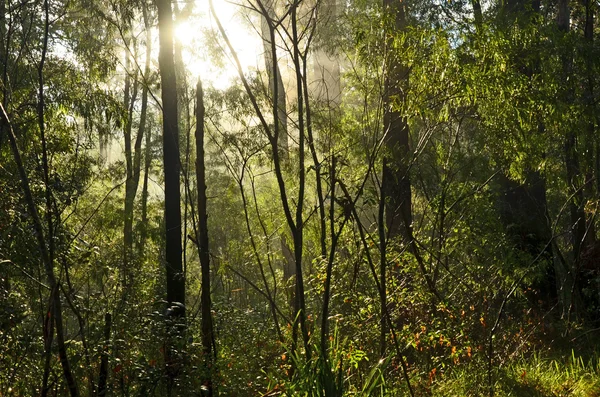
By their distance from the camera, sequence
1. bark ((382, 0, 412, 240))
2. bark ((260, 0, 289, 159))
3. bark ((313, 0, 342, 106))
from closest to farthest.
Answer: bark ((260, 0, 289, 159))
bark ((382, 0, 412, 240))
bark ((313, 0, 342, 106))

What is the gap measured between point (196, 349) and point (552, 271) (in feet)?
23.3

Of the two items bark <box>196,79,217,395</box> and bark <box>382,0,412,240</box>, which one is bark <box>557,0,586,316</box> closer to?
bark <box>382,0,412,240</box>

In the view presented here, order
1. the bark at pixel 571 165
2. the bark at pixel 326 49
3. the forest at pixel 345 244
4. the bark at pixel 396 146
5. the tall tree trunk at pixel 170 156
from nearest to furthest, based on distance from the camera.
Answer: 1. the forest at pixel 345 244
2. the bark at pixel 396 146
3. the bark at pixel 326 49
4. the bark at pixel 571 165
5. the tall tree trunk at pixel 170 156

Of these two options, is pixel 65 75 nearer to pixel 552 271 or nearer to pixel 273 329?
pixel 273 329

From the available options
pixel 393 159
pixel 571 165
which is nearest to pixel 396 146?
pixel 393 159

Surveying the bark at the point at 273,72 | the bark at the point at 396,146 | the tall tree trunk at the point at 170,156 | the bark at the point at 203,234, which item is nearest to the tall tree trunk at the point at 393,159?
the bark at the point at 396,146

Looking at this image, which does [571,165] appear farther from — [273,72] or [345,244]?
[273,72]

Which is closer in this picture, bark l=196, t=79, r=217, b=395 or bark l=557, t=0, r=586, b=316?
bark l=196, t=79, r=217, b=395

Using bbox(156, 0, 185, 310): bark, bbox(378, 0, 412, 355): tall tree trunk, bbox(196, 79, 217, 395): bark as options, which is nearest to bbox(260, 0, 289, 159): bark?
bbox(196, 79, 217, 395): bark

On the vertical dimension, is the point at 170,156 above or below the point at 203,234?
above

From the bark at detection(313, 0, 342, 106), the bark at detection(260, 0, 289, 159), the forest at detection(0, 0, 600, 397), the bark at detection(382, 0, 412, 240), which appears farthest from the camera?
the bark at detection(313, 0, 342, 106)

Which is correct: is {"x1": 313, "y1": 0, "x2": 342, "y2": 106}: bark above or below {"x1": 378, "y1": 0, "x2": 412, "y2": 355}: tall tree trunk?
above

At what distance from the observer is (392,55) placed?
19.9 feet

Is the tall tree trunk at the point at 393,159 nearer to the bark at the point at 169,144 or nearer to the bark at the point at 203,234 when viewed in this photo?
the bark at the point at 203,234
